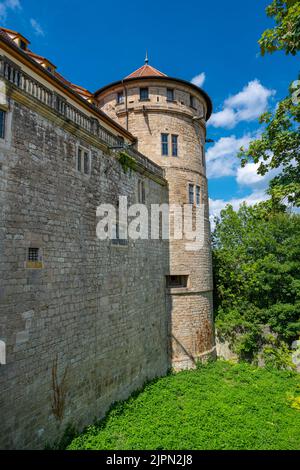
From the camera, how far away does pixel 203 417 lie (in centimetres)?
992

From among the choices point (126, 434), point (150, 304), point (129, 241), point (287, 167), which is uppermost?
point (287, 167)

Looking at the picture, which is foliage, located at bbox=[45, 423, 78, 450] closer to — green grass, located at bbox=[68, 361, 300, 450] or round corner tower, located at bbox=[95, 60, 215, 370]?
green grass, located at bbox=[68, 361, 300, 450]

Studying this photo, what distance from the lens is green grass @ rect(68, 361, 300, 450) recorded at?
8352 millimetres

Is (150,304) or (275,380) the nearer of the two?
(150,304)

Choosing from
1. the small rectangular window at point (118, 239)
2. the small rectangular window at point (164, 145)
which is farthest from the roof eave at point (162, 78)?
the small rectangular window at point (118, 239)

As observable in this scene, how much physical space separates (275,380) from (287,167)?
11095 mm

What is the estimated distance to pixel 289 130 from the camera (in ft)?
25.1

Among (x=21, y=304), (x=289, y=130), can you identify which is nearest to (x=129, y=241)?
(x=21, y=304)

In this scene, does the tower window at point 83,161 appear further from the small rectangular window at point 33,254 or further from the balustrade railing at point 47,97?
the small rectangular window at point 33,254

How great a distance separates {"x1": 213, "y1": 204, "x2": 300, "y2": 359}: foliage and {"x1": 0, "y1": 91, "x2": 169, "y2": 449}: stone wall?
8.22 meters

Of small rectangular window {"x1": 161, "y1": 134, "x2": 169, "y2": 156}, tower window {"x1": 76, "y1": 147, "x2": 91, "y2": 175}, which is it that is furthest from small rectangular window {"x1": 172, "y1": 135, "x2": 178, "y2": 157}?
tower window {"x1": 76, "y1": 147, "x2": 91, "y2": 175}

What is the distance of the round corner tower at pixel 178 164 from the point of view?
50.4 feet

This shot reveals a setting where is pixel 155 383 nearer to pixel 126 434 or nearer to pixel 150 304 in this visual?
pixel 150 304

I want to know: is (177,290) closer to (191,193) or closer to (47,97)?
(191,193)
